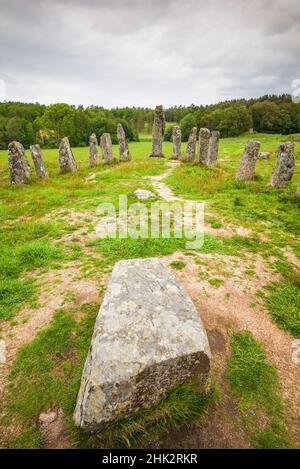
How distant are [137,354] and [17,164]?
14549 mm

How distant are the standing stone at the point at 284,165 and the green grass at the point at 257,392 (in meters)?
9.82

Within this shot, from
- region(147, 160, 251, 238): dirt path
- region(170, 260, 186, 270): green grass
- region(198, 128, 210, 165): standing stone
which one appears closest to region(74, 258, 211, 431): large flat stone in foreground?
region(170, 260, 186, 270): green grass

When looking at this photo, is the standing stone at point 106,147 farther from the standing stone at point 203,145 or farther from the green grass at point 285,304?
the green grass at point 285,304

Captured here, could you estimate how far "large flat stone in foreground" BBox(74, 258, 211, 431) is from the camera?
271cm

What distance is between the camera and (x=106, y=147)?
20281 millimetres

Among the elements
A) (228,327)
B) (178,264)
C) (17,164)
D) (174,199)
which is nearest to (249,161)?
(174,199)

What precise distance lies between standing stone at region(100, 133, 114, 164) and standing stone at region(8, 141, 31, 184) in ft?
23.3

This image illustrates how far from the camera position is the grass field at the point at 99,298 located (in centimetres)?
302

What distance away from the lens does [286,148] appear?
1159 cm

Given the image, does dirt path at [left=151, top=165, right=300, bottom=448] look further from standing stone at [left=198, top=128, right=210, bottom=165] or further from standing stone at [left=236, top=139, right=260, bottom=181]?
standing stone at [left=198, top=128, right=210, bottom=165]

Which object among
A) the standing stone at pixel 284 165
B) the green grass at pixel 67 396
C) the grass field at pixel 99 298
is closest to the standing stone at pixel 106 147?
the grass field at pixel 99 298

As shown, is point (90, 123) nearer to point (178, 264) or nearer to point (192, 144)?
point (192, 144)

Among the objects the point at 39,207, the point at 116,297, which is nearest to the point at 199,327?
the point at 116,297
